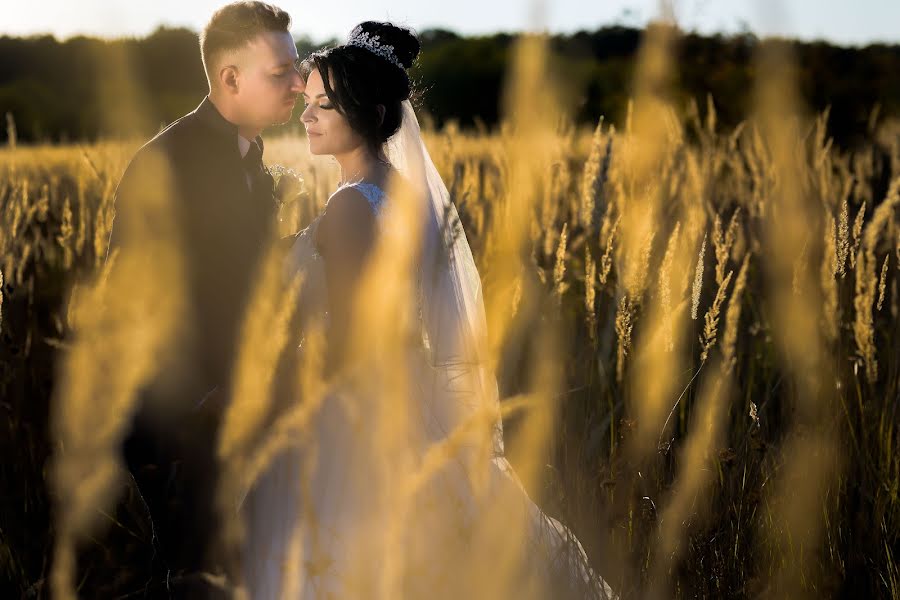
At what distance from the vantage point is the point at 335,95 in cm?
200

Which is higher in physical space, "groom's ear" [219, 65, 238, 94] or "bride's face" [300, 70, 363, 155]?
"groom's ear" [219, 65, 238, 94]

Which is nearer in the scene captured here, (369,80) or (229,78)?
(369,80)

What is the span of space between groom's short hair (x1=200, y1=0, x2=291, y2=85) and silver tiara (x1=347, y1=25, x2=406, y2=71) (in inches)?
11.2

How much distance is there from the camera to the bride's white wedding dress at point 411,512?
1.37m

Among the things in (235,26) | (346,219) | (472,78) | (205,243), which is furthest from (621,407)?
(472,78)

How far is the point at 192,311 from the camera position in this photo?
1.99m

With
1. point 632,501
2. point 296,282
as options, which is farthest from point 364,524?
point 296,282

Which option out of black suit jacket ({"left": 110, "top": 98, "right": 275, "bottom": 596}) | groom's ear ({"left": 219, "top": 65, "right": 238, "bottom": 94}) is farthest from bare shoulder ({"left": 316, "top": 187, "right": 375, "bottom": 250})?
groom's ear ({"left": 219, "top": 65, "right": 238, "bottom": 94})

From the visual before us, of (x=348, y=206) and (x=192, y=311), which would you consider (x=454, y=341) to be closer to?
(x=348, y=206)

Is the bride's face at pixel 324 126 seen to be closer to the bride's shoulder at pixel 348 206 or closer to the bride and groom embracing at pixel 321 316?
the bride and groom embracing at pixel 321 316

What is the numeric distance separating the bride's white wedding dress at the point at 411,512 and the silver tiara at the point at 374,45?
0.15 meters

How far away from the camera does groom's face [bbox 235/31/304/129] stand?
7.19 feet

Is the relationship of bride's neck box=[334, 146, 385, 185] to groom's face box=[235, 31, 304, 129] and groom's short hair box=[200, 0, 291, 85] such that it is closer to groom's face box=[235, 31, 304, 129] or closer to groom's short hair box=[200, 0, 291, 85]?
groom's face box=[235, 31, 304, 129]

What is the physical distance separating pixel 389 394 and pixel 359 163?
3.10 feet
